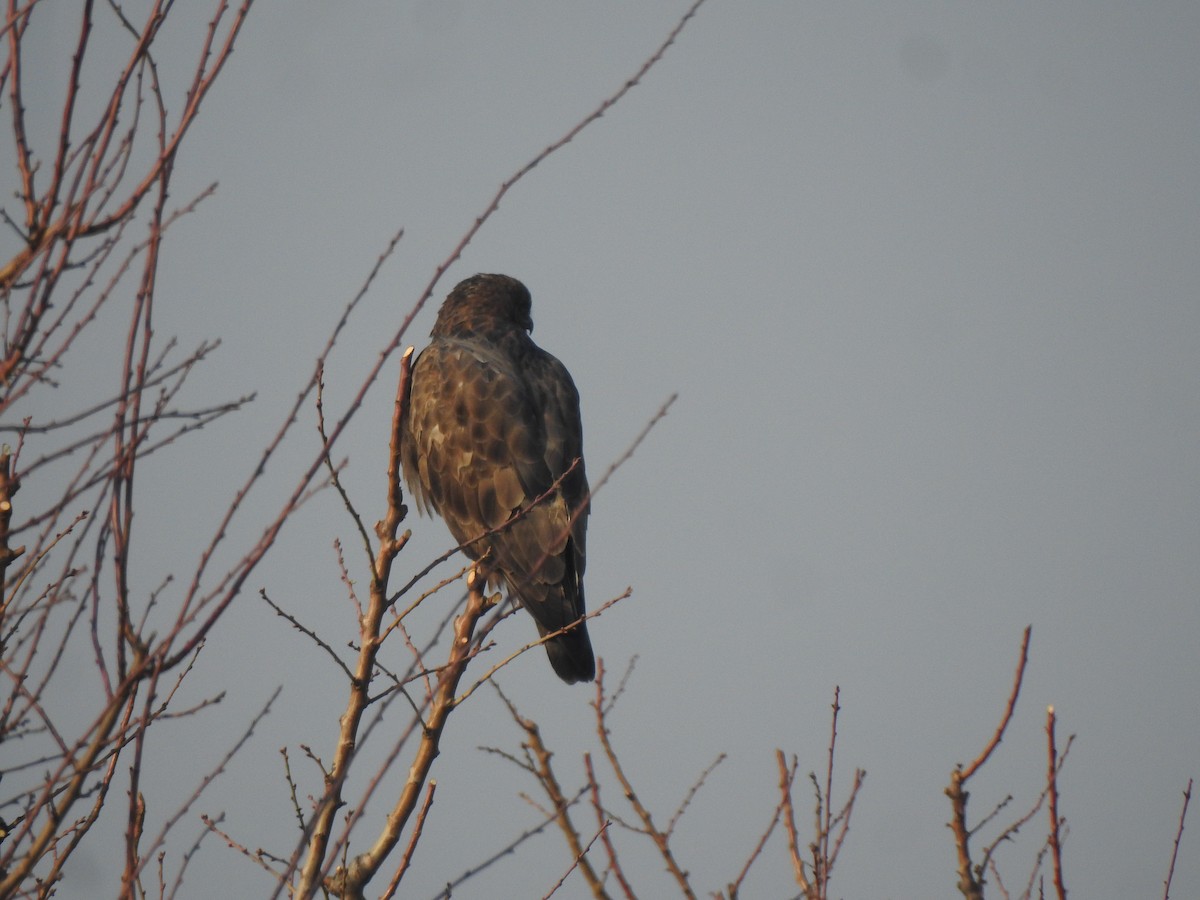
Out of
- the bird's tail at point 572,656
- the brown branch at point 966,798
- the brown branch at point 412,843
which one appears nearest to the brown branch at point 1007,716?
the brown branch at point 966,798

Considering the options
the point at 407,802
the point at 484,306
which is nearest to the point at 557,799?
the point at 407,802

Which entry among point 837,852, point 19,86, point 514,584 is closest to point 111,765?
point 19,86

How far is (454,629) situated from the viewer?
4.16m

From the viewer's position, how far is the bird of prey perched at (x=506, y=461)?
5461mm

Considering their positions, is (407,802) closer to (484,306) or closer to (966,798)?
(966,798)

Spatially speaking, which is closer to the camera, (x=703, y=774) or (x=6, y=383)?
(x=6, y=383)

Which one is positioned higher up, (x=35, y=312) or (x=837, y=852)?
(x=35, y=312)

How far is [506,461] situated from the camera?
18.9 feet

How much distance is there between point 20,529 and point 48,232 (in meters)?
0.67

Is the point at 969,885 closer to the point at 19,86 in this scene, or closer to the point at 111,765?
the point at 111,765

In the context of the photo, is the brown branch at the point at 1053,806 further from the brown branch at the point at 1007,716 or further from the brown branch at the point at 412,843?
the brown branch at the point at 412,843

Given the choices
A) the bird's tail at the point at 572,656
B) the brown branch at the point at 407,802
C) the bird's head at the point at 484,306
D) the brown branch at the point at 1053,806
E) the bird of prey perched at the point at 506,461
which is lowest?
the brown branch at the point at 1053,806

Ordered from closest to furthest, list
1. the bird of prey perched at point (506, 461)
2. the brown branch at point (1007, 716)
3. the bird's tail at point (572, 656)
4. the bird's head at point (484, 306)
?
the brown branch at point (1007, 716) → the bird's tail at point (572, 656) → the bird of prey perched at point (506, 461) → the bird's head at point (484, 306)

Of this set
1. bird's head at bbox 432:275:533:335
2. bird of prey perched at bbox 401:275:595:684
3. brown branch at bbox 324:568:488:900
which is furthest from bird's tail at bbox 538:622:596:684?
bird's head at bbox 432:275:533:335
